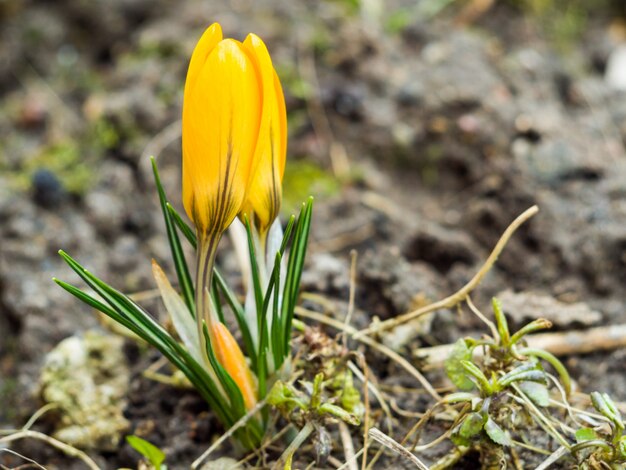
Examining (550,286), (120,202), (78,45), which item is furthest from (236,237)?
(78,45)

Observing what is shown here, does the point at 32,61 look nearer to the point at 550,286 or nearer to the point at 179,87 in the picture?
the point at 179,87

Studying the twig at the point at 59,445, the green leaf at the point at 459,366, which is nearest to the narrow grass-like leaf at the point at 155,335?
the twig at the point at 59,445

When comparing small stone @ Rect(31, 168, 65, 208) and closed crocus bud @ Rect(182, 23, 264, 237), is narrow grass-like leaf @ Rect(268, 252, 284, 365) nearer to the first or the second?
closed crocus bud @ Rect(182, 23, 264, 237)

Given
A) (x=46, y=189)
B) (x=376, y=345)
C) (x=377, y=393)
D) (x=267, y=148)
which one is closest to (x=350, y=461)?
(x=377, y=393)

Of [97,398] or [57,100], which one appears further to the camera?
[57,100]

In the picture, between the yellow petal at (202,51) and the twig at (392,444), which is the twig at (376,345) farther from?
the yellow petal at (202,51)

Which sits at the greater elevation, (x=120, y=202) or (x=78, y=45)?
(x=78, y=45)

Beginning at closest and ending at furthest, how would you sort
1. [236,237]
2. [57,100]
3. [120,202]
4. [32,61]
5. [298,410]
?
[298,410] < [236,237] < [120,202] < [57,100] < [32,61]
